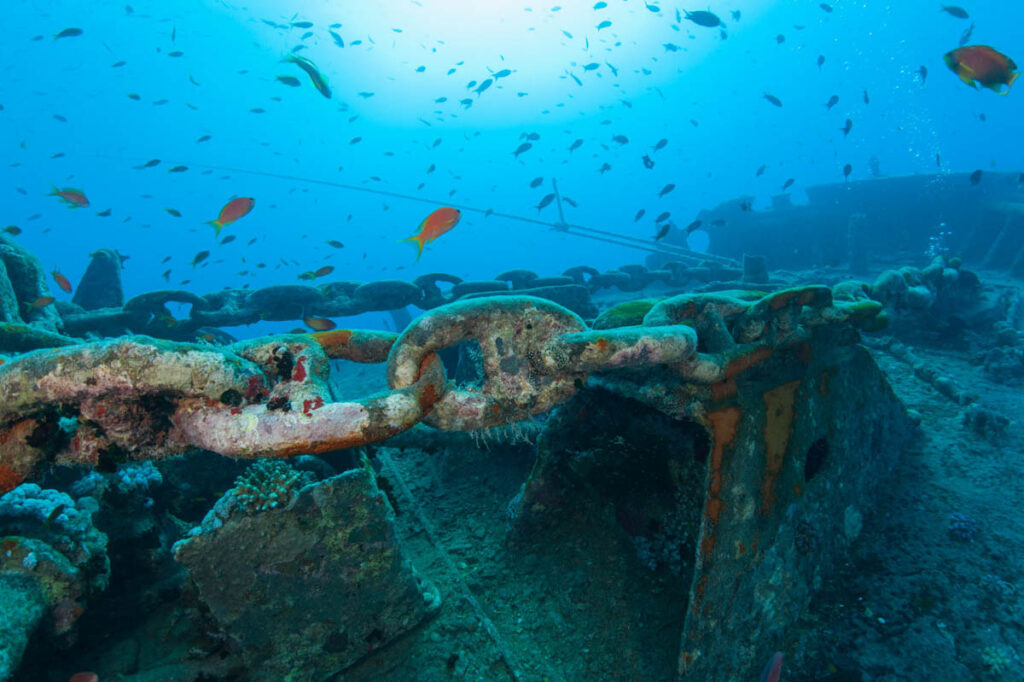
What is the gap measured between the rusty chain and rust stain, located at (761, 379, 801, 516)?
1146mm

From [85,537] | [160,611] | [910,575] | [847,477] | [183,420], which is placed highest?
[183,420]

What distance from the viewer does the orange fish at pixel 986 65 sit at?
16.4 feet

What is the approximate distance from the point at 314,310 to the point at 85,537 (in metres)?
6.91

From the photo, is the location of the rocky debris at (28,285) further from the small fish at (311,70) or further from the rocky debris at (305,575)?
the rocky debris at (305,575)

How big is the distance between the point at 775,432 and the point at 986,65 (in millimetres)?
5886

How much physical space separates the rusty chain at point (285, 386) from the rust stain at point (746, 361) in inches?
23.4

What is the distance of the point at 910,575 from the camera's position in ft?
10.6

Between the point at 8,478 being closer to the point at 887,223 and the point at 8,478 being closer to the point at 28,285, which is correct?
the point at 28,285

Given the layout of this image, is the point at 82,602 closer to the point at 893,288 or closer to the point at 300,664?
the point at 300,664

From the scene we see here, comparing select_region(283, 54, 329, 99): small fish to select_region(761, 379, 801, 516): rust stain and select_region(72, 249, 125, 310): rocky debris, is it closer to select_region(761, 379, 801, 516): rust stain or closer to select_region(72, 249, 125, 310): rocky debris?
select_region(761, 379, 801, 516): rust stain

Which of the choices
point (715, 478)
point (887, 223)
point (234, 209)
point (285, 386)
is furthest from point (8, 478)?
point (887, 223)

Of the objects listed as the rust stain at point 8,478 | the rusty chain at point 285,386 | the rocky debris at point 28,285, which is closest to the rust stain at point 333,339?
the rusty chain at point 285,386

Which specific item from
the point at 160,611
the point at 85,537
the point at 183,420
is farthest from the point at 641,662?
the point at 85,537

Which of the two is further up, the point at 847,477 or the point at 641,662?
the point at 847,477
